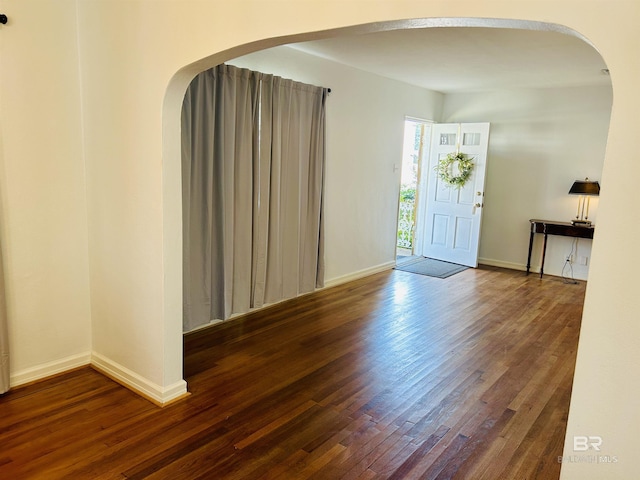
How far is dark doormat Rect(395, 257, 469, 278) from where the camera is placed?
6.22 meters

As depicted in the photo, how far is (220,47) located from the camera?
7.23 feet

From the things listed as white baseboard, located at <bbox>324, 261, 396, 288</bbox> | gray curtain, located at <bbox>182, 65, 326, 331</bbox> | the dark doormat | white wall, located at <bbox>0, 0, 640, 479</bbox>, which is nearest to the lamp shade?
the dark doormat

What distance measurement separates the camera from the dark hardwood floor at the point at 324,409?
7.22 ft

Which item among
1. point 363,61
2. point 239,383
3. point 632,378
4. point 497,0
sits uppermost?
point 363,61

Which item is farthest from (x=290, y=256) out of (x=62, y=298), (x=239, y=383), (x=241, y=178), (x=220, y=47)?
(x=220, y=47)

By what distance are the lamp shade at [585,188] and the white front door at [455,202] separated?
1.17 m

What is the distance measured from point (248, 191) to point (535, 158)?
453 cm

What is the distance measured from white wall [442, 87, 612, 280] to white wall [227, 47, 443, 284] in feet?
3.95

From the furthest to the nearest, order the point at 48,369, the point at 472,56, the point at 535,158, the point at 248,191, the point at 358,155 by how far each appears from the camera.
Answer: the point at 535,158
the point at 358,155
the point at 472,56
the point at 248,191
the point at 48,369

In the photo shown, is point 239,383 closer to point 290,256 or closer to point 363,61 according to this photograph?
point 290,256

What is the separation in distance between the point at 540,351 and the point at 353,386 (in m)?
1.74

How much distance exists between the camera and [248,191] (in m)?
3.97
